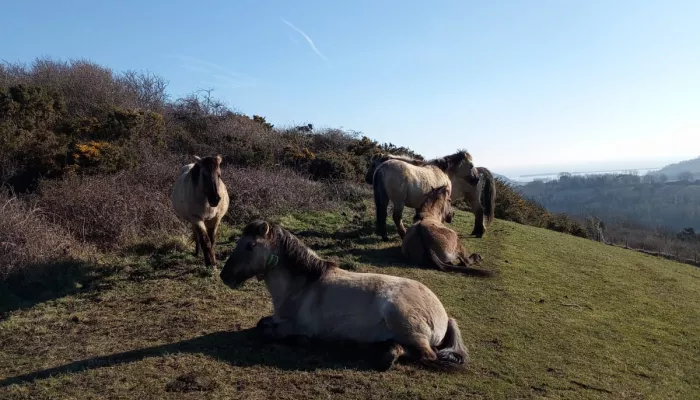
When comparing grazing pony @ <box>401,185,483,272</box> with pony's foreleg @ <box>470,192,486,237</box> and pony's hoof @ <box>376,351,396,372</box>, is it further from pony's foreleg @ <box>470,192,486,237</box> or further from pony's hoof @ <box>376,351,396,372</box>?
pony's hoof @ <box>376,351,396,372</box>

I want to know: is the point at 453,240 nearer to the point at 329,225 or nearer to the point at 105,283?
the point at 329,225

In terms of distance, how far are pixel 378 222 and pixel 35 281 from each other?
6.21 metres

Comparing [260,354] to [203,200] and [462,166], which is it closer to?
[203,200]

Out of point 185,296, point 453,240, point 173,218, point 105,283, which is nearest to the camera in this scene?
point 185,296

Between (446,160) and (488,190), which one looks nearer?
(446,160)

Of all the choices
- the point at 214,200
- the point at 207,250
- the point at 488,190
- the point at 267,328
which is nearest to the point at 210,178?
the point at 214,200

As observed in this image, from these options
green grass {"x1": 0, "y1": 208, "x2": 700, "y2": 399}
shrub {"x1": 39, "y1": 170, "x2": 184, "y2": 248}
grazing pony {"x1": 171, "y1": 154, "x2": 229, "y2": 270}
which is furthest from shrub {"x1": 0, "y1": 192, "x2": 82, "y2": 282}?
grazing pony {"x1": 171, "y1": 154, "x2": 229, "y2": 270}

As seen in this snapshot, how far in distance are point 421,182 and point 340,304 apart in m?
6.05

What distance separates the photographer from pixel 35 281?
6863 mm

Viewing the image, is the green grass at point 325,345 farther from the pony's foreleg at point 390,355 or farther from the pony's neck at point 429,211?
the pony's neck at point 429,211

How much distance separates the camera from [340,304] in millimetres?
4812

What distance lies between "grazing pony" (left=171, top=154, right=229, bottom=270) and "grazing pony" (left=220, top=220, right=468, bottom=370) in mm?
2915

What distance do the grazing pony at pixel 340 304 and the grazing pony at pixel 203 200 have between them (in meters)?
2.92

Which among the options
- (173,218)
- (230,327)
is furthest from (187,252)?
(230,327)
